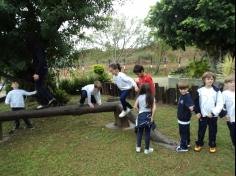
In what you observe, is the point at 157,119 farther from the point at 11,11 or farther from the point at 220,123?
the point at 11,11

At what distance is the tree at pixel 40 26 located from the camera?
9.21m

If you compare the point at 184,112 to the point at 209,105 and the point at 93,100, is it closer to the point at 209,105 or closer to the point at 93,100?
the point at 209,105

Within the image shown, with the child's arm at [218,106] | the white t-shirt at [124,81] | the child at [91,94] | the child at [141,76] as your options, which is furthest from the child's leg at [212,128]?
the child at [91,94]

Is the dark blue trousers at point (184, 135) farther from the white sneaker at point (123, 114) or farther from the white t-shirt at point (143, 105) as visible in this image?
the white sneaker at point (123, 114)

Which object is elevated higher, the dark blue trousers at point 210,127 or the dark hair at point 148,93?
the dark hair at point 148,93

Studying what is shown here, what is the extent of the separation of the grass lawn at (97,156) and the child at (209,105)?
30 centimetres

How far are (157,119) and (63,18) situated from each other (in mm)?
3396

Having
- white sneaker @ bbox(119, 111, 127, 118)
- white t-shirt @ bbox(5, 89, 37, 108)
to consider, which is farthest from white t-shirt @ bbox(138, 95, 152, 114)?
white t-shirt @ bbox(5, 89, 37, 108)

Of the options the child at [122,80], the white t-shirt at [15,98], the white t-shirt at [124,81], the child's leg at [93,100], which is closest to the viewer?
the child at [122,80]

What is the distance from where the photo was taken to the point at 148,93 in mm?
6375

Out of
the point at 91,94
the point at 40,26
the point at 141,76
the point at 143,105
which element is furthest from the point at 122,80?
the point at 40,26

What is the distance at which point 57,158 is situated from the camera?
6.62 meters

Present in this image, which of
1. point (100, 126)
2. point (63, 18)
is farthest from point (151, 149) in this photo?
point (63, 18)

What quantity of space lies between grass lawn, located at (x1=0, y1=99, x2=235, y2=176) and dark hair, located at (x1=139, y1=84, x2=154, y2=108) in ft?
2.86
